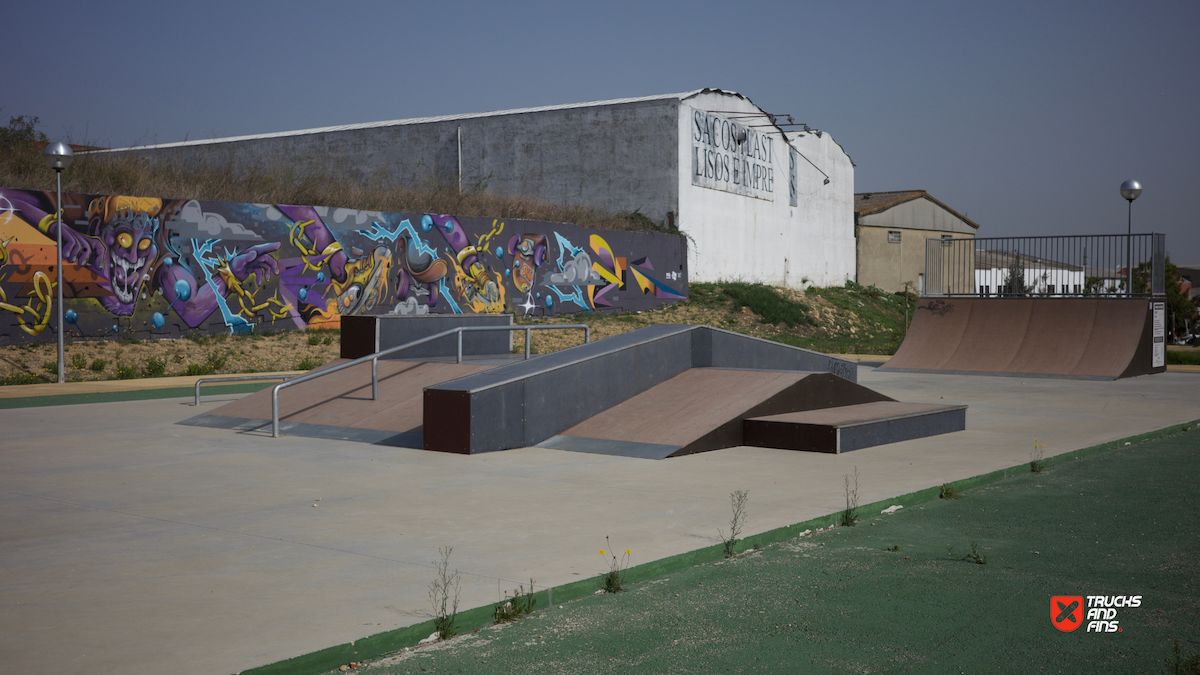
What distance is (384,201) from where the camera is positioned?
2605 centimetres

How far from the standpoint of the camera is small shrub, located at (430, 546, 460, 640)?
4051 millimetres

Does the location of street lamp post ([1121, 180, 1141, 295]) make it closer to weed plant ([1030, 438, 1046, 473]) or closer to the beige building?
weed plant ([1030, 438, 1046, 473])

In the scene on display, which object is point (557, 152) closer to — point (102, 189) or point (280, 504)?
point (102, 189)

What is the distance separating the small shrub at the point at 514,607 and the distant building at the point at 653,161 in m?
30.8

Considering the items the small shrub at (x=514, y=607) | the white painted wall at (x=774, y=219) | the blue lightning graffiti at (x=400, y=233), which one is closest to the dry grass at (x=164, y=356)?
the blue lightning graffiti at (x=400, y=233)

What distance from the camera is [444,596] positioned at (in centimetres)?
428

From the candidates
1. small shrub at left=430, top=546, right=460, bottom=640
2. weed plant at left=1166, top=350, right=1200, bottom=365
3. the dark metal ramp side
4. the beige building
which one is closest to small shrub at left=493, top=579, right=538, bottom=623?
small shrub at left=430, top=546, right=460, bottom=640

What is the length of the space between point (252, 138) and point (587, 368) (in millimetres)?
37682

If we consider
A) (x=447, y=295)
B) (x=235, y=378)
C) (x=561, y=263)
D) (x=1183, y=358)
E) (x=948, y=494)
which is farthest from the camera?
(x=561, y=263)

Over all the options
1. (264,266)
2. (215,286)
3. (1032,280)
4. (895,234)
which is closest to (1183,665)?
(215,286)

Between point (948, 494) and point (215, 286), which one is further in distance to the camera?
point (215, 286)

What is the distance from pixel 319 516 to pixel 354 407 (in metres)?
5.05

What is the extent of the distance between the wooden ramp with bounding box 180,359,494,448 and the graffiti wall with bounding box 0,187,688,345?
8.25 m

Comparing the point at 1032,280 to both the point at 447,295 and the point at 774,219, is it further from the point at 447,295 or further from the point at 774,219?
the point at 447,295
